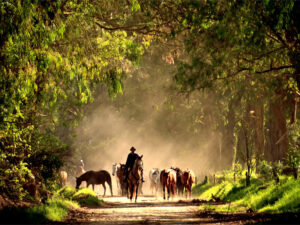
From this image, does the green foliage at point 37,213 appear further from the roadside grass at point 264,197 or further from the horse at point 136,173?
the horse at point 136,173

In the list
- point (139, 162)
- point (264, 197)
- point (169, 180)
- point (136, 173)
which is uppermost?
point (139, 162)

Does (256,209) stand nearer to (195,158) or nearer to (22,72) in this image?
(22,72)

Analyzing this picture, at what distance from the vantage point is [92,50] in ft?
49.4

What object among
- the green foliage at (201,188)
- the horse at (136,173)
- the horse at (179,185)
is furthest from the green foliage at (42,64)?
the green foliage at (201,188)

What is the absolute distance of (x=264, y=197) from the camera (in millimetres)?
15688

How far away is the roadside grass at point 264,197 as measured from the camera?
13336 mm

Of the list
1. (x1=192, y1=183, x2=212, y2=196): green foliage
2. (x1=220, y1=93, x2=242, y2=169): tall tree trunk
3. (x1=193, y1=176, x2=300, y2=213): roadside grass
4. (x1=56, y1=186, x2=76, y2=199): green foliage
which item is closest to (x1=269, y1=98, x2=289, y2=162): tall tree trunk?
(x1=193, y1=176, x2=300, y2=213): roadside grass

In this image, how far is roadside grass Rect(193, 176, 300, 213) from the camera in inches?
525

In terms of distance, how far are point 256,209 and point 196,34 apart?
6.03 meters

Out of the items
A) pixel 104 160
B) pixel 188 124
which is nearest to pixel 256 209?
pixel 188 124

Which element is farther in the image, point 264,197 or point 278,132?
point 278,132

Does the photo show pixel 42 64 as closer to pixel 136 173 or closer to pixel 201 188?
pixel 136 173

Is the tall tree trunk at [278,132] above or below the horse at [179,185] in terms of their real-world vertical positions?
above

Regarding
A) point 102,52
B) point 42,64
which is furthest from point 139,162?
point 42,64
